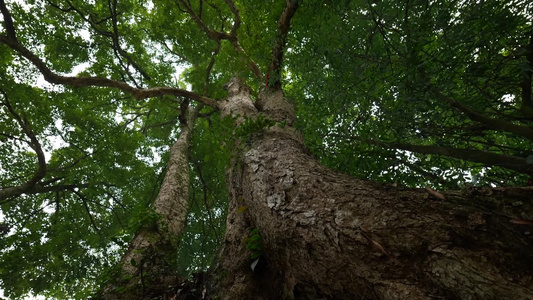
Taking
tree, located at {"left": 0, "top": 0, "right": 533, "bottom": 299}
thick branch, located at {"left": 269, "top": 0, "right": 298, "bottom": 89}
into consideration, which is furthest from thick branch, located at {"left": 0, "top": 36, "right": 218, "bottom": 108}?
thick branch, located at {"left": 269, "top": 0, "right": 298, "bottom": 89}

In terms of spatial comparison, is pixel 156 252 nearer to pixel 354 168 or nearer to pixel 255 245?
pixel 255 245

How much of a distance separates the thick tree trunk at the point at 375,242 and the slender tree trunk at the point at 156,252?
33.3 inches

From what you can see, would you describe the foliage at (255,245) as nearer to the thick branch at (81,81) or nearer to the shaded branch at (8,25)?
the thick branch at (81,81)

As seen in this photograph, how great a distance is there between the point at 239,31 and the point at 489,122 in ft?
16.7

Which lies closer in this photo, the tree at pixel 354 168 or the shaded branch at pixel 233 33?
the tree at pixel 354 168

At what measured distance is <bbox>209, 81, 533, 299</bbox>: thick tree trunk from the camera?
33.8 inches

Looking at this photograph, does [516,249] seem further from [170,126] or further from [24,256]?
[170,126]

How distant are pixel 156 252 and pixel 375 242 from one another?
8.06 feet

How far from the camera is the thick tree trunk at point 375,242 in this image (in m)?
0.86

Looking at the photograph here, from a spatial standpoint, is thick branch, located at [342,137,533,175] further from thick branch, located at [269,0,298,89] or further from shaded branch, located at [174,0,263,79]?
shaded branch, located at [174,0,263,79]

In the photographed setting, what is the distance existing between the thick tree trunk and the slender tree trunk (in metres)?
0.85

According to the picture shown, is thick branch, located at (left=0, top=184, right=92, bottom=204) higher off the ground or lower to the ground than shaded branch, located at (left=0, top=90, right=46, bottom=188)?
lower

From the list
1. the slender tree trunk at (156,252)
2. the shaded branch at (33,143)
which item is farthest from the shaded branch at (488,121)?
the shaded branch at (33,143)

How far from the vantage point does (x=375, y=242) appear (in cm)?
105
